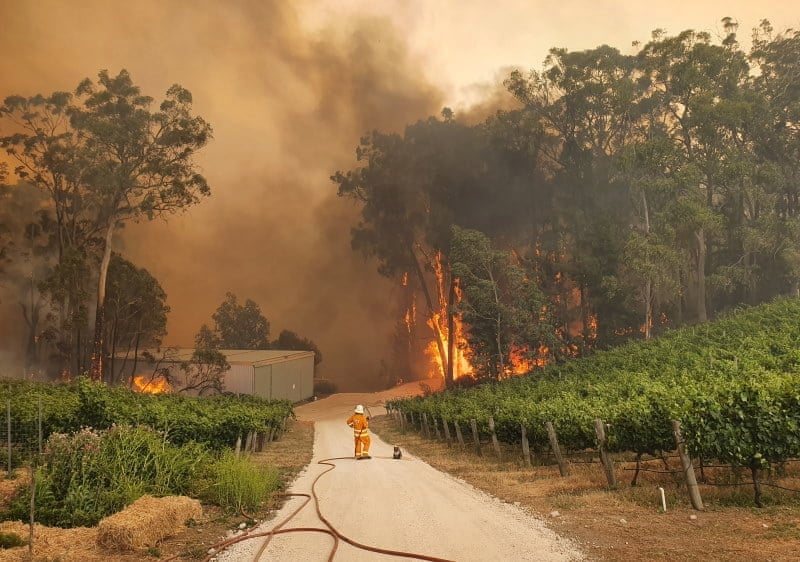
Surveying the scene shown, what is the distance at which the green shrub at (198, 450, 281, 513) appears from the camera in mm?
12055

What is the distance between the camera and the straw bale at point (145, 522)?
8891 millimetres

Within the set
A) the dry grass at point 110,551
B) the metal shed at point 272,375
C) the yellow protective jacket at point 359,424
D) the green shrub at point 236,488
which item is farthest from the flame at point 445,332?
the dry grass at point 110,551

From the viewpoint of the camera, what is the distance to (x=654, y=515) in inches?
416

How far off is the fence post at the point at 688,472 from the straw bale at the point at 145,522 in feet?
31.6

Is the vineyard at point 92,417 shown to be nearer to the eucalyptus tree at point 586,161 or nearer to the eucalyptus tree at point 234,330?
the eucalyptus tree at point 586,161

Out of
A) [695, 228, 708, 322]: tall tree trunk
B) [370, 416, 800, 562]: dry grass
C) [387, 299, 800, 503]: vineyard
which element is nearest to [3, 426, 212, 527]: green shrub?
[370, 416, 800, 562]: dry grass

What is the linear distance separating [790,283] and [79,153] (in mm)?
71565

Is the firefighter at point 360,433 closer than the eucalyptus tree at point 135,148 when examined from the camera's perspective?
Yes

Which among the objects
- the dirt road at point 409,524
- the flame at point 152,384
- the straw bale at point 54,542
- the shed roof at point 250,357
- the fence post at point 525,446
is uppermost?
the shed roof at point 250,357

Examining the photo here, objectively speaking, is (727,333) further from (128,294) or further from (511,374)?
(128,294)

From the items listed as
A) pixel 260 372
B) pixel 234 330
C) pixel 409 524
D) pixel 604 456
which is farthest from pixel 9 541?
pixel 234 330

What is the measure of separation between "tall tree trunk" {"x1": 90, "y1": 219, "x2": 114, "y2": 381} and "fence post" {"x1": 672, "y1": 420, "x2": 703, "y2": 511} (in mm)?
50671

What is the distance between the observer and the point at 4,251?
5975 cm

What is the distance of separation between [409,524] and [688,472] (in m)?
5.49
